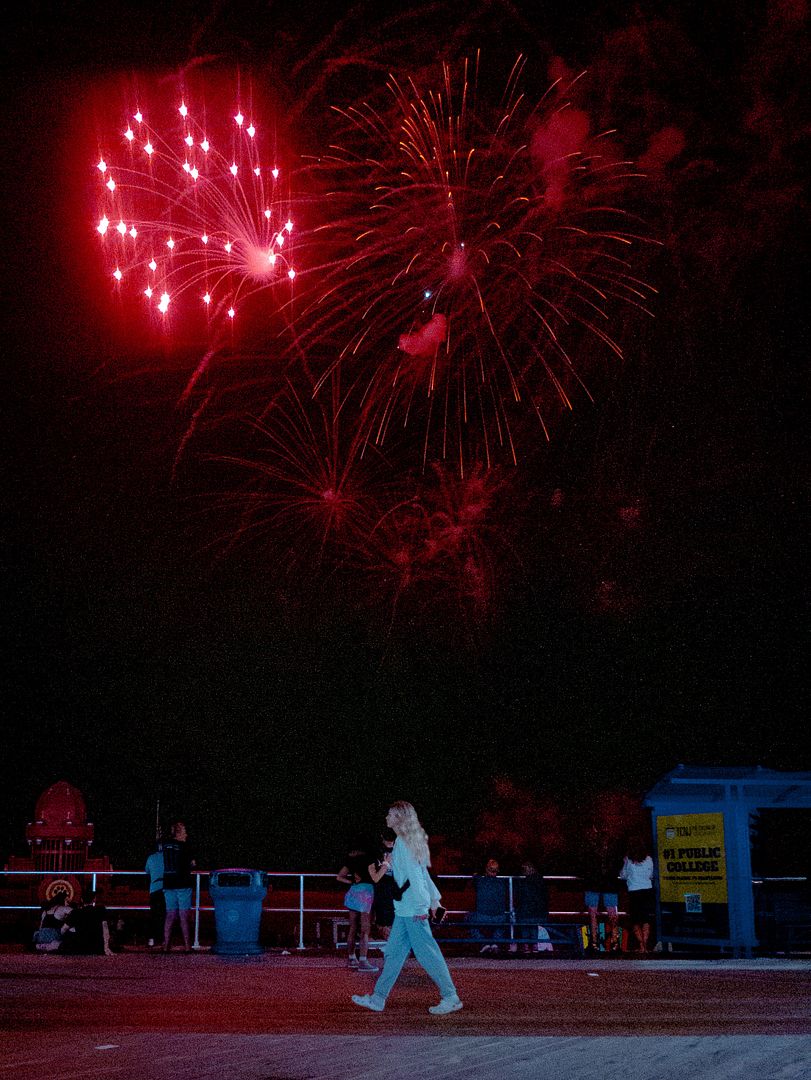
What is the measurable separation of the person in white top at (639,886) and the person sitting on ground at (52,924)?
334 inches

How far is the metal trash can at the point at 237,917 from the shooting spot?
16547 mm

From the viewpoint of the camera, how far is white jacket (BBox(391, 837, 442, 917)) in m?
8.80

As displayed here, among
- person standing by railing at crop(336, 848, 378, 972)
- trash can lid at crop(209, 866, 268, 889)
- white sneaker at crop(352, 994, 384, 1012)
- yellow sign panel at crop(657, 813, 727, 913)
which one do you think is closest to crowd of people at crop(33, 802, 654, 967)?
person standing by railing at crop(336, 848, 378, 972)

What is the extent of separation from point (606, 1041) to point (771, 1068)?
1.41m

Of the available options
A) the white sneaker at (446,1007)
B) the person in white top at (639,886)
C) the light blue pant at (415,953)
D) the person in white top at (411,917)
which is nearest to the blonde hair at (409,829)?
the person in white top at (411,917)

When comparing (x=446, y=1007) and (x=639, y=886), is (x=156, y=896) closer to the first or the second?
(x=639, y=886)

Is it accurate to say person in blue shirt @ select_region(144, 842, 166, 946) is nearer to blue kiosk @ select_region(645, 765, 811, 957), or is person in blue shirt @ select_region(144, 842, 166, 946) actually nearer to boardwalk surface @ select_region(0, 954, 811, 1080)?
boardwalk surface @ select_region(0, 954, 811, 1080)

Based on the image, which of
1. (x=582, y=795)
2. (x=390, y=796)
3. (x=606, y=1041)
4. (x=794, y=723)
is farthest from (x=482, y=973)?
(x=390, y=796)

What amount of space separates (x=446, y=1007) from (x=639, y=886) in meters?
10.3

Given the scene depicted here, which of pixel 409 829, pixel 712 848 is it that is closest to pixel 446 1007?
pixel 409 829

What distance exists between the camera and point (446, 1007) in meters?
8.79

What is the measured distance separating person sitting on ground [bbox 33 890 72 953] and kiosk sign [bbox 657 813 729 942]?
8.72 m

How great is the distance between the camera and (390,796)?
8869cm

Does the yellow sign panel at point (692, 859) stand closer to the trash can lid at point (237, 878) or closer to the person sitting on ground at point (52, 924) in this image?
the trash can lid at point (237, 878)
